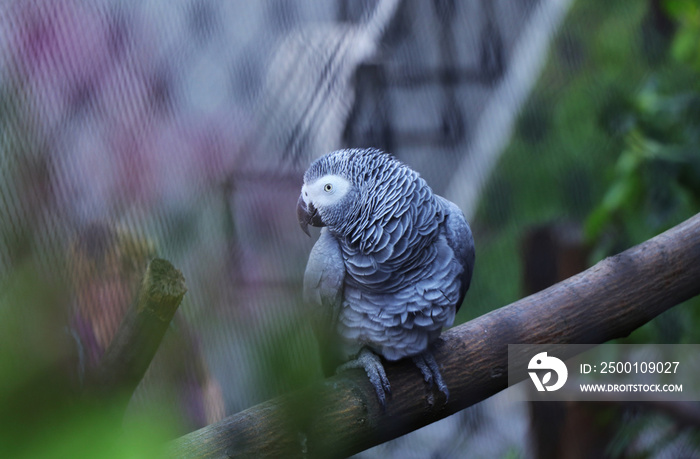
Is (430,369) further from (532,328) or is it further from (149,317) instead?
(149,317)

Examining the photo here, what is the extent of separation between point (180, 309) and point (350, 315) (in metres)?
0.43

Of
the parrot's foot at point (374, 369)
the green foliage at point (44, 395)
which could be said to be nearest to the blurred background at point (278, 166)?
the green foliage at point (44, 395)

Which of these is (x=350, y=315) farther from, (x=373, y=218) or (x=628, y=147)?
(x=628, y=147)

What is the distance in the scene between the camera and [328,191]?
0.61 meters

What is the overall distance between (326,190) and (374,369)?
22 centimetres

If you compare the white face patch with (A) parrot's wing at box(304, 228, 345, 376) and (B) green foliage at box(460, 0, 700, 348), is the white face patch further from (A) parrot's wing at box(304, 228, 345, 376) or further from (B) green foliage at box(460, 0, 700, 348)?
(B) green foliage at box(460, 0, 700, 348)

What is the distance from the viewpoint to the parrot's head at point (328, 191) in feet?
1.87

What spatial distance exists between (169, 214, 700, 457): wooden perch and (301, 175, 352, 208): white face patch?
0.19 m

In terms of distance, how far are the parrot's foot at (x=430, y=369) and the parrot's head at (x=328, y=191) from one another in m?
0.20

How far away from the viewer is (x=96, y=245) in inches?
9.3

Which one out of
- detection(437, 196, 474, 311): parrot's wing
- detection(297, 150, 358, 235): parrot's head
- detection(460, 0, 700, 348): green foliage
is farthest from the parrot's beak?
detection(460, 0, 700, 348): green foliage

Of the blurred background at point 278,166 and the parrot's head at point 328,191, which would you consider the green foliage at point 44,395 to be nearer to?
the blurred background at point 278,166

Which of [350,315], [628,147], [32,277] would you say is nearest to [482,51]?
[628,147]

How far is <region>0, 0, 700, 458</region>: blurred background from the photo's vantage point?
144mm
